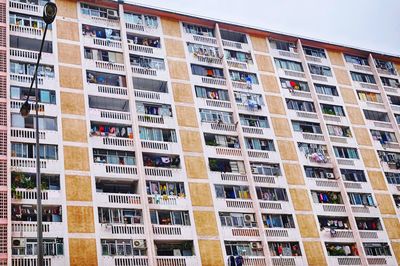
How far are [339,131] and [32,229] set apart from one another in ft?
80.7

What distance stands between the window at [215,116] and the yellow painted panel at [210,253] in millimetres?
8826

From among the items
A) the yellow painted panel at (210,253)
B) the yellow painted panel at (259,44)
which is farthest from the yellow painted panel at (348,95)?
the yellow painted panel at (210,253)

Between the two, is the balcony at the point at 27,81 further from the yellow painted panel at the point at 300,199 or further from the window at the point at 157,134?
the yellow painted panel at the point at 300,199

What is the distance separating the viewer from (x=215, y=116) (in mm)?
36875

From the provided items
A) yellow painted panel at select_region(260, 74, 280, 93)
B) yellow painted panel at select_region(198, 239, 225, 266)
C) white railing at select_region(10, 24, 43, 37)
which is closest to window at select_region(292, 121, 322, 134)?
yellow painted panel at select_region(260, 74, 280, 93)

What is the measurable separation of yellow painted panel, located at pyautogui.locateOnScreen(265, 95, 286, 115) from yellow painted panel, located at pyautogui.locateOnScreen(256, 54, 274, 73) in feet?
8.40

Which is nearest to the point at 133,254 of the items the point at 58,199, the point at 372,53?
the point at 58,199

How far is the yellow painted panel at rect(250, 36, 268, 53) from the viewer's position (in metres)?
41.8

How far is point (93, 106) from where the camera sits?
34.0 meters

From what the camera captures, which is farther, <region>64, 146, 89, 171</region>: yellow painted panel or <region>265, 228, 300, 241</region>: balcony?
<region>265, 228, 300, 241</region>: balcony

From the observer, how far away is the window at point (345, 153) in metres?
40.1

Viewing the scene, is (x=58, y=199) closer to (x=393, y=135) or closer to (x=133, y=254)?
(x=133, y=254)

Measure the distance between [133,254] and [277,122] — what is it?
50.4 feet

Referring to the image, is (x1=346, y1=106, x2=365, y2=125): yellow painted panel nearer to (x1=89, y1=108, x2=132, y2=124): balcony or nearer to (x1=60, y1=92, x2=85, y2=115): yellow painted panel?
(x1=89, y1=108, x2=132, y2=124): balcony
